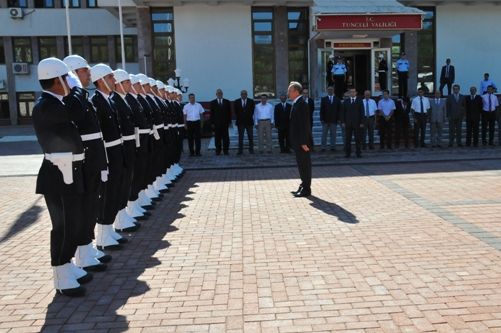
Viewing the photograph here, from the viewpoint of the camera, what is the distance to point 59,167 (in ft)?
15.5

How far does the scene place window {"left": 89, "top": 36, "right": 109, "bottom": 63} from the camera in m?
36.1

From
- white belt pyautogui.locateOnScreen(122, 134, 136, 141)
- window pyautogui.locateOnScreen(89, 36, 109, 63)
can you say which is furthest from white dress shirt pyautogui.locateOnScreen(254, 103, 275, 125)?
window pyautogui.locateOnScreen(89, 36, 109, 63)

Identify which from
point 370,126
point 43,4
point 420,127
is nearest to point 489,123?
point 420,127

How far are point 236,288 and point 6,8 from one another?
3614 cm

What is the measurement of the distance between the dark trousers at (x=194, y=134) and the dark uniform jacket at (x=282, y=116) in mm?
2549

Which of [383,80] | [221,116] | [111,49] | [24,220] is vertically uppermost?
[111,49]

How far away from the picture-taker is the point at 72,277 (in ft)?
16.1

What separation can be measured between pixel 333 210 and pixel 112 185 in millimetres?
3519

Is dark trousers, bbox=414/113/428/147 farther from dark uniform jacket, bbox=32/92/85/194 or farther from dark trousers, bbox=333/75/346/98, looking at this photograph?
dark uniform jacket, bbox=32/92/85/194

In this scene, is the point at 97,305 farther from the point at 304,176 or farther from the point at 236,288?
Result: the point at 304,176

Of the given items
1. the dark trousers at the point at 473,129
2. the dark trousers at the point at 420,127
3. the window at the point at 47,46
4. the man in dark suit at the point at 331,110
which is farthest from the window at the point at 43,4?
the dark trousers at the point at 473,129

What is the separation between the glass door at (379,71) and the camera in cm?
2375

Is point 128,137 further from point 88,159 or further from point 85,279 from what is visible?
point 85,279

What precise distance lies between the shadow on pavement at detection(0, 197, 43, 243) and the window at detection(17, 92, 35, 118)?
29.8 metres
